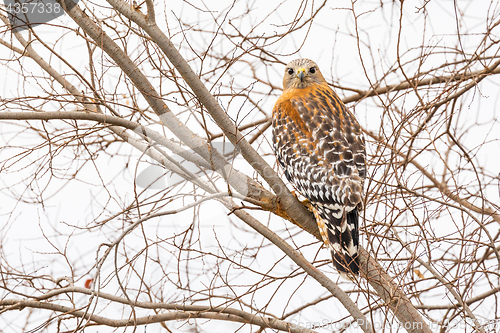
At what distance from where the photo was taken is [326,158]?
13.6ft

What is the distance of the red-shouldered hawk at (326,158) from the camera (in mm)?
3910

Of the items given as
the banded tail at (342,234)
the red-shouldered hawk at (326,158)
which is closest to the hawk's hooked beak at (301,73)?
the red-shouldered hawk at (326,158)

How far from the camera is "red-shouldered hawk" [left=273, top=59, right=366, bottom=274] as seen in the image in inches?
154

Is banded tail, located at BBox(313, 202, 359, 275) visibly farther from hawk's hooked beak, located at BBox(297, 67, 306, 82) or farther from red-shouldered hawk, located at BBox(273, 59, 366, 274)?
hawk's hooked beak, located at BBox(297, 67, 306, 82)

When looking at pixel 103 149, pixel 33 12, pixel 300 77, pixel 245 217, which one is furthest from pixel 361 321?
pixel 33 12

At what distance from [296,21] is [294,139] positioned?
1.01m

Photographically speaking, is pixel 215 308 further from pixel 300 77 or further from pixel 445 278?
pixel 300 77

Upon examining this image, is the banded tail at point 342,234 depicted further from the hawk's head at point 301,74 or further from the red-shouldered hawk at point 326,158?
the hawk's head at point 301,74

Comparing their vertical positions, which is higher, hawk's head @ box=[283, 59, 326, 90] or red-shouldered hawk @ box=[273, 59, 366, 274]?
hawk's head @ box=[283, 59, 326, 90]

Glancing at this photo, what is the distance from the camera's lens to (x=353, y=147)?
4230 mm

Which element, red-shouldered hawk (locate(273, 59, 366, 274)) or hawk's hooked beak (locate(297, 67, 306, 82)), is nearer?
red-shouldered hawk (locate(273, 59, 366, 274))

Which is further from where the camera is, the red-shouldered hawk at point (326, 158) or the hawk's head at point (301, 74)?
the hawk's head at point (301, 74)

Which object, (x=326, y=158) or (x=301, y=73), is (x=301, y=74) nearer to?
(x=301, y=73)

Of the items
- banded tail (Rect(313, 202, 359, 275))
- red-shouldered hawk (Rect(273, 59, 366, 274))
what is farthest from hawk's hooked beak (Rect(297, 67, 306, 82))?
banded tail (Rect(313, 202, 359, 275))
